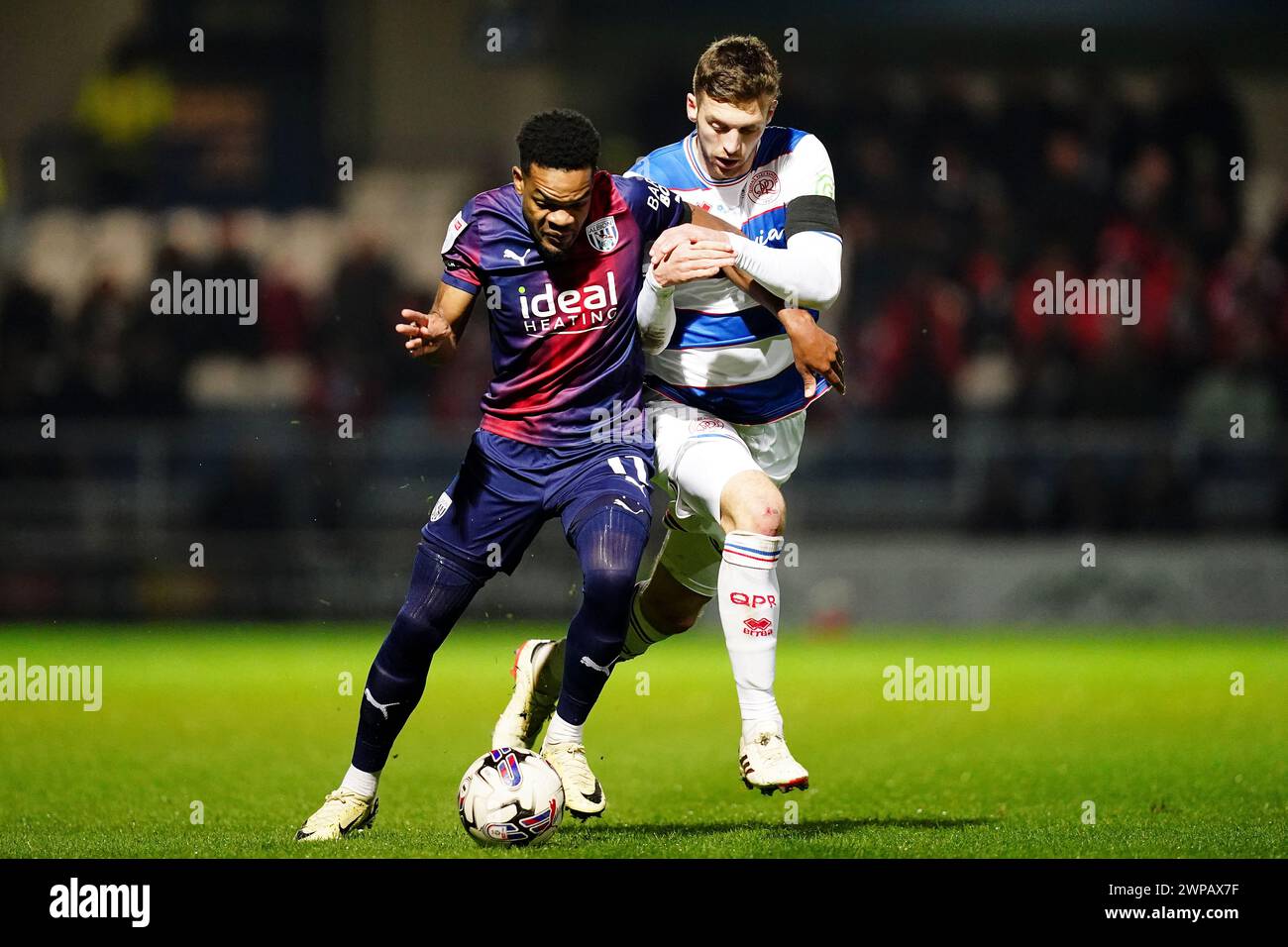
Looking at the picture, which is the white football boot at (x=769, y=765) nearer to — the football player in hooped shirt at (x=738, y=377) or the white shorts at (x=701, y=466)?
the football player in hooped shirt at (x=738, y=377)

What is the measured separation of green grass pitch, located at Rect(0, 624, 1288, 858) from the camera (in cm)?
614

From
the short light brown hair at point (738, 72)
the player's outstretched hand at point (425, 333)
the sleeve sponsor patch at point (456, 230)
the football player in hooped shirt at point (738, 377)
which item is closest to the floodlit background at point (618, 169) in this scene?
the football player in hooped shirt at point (738, 377)

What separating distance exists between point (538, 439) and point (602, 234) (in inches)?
A: 30.1

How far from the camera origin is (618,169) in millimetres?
17266

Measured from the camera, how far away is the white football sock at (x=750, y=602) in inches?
238

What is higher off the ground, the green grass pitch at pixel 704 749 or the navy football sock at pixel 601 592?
the navy football sock at pixel 601 592

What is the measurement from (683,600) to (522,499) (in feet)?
3.97

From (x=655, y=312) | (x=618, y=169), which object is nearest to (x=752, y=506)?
(x=655, y=312)

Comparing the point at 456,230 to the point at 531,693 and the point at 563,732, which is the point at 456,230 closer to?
the point at 563,732

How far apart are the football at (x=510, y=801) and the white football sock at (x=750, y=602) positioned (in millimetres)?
720

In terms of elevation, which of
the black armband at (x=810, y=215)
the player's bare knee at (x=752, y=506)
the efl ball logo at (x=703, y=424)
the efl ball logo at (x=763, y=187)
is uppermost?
the efl ball logo at (x=763, y=187)

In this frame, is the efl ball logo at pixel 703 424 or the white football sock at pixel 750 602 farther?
the efl ball logo at pixel 703 424

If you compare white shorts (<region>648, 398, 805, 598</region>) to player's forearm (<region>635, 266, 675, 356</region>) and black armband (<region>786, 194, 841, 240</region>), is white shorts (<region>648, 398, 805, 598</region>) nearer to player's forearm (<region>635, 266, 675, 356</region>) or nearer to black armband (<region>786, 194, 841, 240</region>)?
player's forearm (<region>635, 266, 675, 356</region>)
